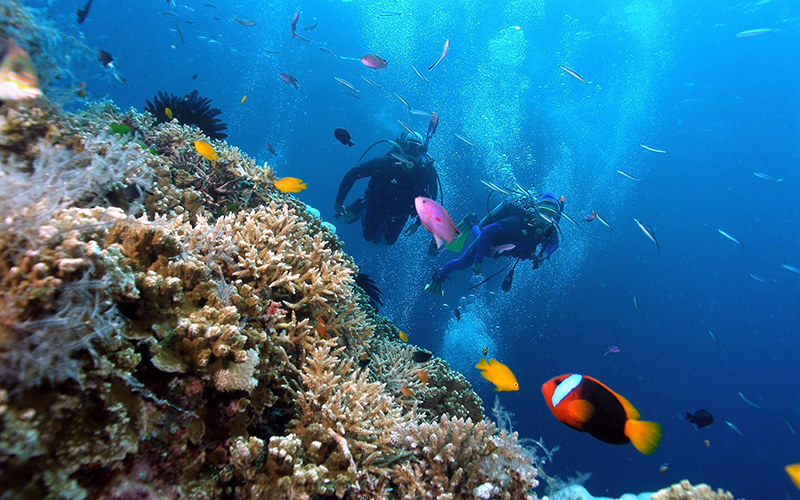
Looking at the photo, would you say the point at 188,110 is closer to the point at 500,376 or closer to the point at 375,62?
the point at 375,62

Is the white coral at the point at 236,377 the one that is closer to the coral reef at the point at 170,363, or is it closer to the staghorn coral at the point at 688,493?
the coral reef at the point at 170,363

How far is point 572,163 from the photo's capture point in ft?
104

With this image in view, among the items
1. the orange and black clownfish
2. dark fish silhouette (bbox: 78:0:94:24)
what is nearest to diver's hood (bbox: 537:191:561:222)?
the orange and black clownfish

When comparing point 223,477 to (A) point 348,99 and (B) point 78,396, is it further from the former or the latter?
(A) point 348,99

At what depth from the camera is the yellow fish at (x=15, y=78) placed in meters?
2.05

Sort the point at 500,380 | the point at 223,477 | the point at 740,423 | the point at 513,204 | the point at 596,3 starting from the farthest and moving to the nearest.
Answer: the point at 740,423 < the point at 596,3 < the point at 513,204 < the point at 500,380 < the point at 223,477

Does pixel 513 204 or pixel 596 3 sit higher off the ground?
pixel 596 3

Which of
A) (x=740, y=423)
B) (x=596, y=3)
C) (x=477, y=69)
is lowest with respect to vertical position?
(x=740, y=423)

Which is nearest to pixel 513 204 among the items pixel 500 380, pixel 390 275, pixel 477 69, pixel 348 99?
pixel 500 380

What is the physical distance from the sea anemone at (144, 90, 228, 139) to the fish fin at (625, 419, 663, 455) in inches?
265

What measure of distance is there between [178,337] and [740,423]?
5162 cm

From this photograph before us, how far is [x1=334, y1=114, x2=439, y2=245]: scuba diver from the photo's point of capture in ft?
30.9

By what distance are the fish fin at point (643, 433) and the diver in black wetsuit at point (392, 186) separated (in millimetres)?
7791

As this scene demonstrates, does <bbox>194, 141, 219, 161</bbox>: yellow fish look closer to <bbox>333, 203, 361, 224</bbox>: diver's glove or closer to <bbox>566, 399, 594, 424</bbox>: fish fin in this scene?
<bbox>566, 399, 594, 424</bbox>: fish fin
